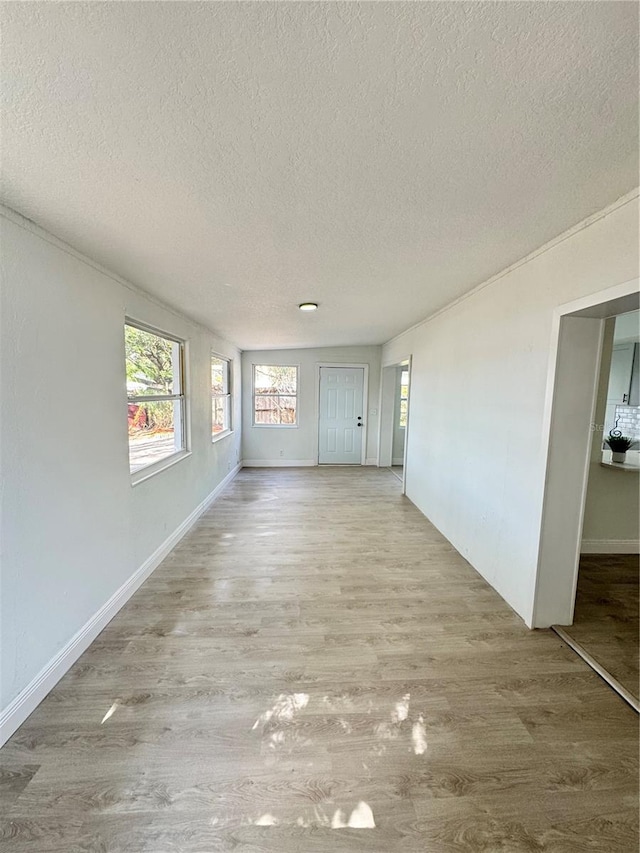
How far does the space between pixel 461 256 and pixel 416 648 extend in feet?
7.61

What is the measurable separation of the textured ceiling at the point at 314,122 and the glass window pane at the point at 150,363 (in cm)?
86

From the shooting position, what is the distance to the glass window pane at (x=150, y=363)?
2605mm

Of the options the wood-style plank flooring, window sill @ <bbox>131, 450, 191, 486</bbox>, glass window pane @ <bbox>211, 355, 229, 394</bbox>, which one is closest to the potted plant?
the wood-style plank flooring

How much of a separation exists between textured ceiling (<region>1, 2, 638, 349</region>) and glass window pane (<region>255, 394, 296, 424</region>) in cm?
466

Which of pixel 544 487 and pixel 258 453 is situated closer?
pixel 544 487

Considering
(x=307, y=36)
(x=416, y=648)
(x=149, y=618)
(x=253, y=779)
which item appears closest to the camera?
(x=307, y=36)

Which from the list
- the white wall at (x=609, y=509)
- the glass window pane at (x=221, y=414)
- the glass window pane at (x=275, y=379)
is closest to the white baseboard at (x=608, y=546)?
the white wall at (x=609, y=509)

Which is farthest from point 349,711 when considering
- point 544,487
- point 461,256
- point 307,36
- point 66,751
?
point 461,256

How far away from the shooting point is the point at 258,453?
261 inches

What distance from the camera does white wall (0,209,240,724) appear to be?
4.76ft

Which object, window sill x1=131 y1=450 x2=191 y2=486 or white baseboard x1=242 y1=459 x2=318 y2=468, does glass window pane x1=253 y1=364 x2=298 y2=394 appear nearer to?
white baseboard x1=242 y1=459 x2=318 y2=468

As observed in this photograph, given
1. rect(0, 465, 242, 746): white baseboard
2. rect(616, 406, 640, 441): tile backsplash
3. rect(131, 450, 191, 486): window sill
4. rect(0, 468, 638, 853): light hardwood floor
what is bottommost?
rect(0, 468, 638, 853): light hardwood floor

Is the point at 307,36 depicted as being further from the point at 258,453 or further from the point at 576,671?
the point at 258,453

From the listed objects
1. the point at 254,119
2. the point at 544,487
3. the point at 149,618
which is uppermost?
the point at 254,119
